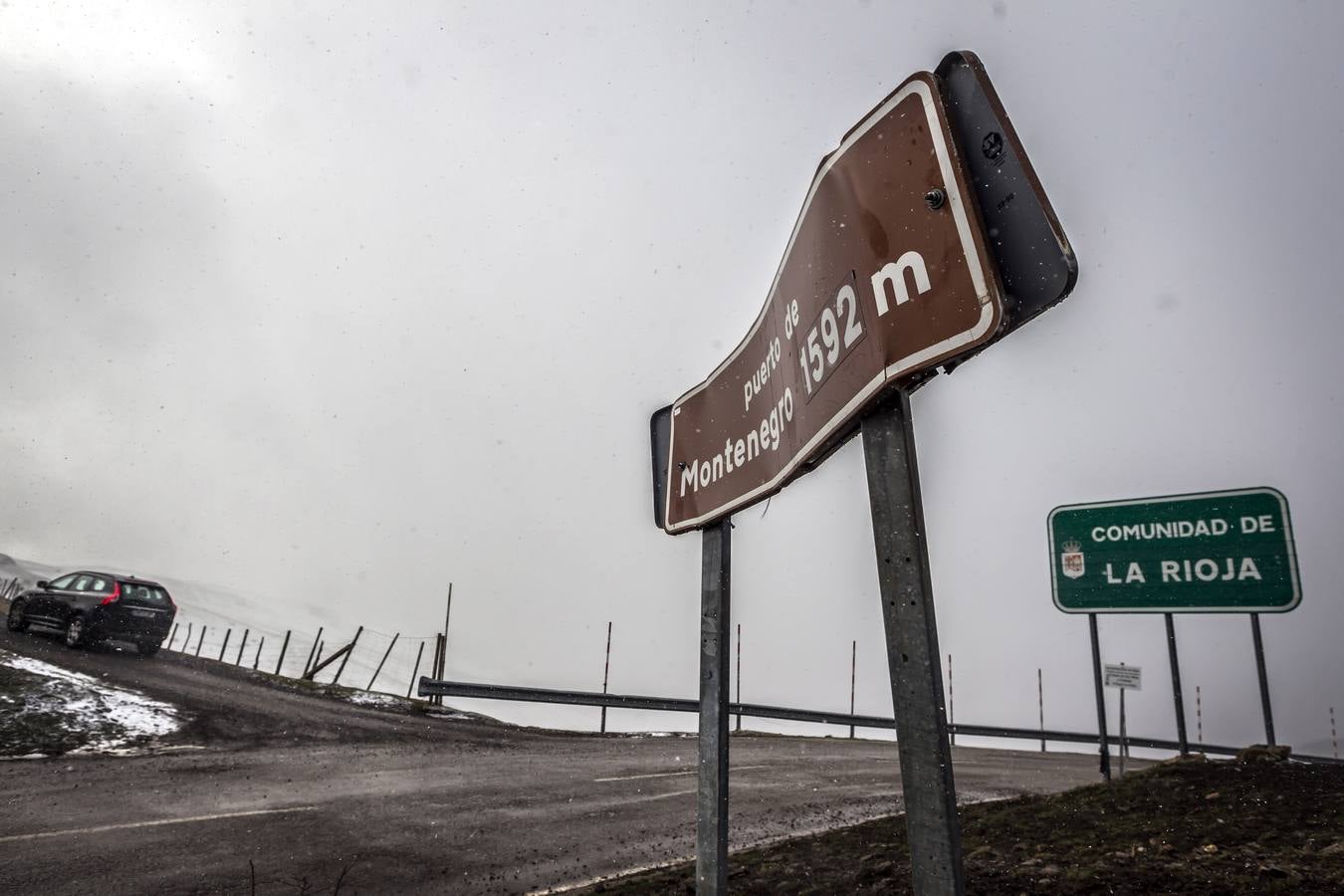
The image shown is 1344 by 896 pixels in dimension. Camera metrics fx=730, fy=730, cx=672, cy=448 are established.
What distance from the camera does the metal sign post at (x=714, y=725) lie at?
2773mm

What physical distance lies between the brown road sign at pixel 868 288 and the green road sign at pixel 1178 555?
810 centimetres

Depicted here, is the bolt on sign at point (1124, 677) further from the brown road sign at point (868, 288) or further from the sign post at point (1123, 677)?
the brown road sign at point (868, 288)

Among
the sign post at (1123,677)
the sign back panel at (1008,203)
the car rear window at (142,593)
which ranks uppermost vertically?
the sign back panel at (1008,203)

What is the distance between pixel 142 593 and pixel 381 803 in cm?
1342

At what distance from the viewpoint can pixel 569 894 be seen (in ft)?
15.5

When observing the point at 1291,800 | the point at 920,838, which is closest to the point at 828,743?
the point at 1291,800

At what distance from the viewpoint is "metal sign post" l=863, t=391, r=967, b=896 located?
1.53m

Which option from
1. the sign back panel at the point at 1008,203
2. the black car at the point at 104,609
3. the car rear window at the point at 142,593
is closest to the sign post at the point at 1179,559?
the sign back panel at the point at 1008,203

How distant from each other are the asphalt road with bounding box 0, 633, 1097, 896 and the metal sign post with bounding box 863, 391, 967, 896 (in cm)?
253

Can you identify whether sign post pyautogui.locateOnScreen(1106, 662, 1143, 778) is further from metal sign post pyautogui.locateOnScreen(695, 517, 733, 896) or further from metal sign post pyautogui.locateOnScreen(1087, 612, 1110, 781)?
metal sign post pyautogui.locateOnScreen(695, 517, 733, 896)

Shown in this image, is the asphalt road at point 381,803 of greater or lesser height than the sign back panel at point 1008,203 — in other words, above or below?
below

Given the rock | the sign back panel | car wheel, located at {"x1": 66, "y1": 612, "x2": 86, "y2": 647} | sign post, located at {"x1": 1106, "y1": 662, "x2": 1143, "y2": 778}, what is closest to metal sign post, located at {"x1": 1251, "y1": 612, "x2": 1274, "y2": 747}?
the rock

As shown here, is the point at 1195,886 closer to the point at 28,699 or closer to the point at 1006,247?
the point at 1006,247

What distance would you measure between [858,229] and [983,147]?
0.41 m
